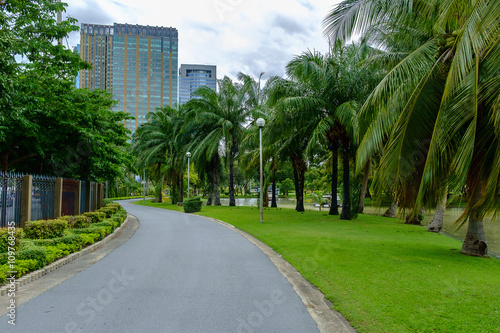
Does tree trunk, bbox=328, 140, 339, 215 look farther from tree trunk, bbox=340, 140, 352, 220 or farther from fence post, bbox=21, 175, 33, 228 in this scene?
fence post, bbox=21, 175, 33, 228

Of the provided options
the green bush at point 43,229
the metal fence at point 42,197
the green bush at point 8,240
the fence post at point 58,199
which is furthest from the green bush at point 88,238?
the fence post at point 58,199

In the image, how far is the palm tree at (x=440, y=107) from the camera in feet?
18.6

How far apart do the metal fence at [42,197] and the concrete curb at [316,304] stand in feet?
26.4

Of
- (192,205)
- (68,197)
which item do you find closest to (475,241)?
(68,197)

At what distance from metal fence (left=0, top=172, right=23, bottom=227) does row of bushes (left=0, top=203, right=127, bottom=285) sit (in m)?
0.72

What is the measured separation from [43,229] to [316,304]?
761 centimetres

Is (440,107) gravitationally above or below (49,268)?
above

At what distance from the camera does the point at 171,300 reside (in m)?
5.29

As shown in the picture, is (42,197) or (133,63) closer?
(42,197)

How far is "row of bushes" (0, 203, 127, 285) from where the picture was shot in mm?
6734

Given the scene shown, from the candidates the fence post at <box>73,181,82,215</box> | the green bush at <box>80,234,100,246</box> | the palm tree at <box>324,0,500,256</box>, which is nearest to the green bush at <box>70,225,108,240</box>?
the green bush at <box>80,234,100,246</box>

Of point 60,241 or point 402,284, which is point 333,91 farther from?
point 60,241

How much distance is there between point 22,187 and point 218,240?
20.0 ft

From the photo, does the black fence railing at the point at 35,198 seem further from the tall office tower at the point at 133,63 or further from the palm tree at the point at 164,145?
the tall office tower at the point at 133,63
